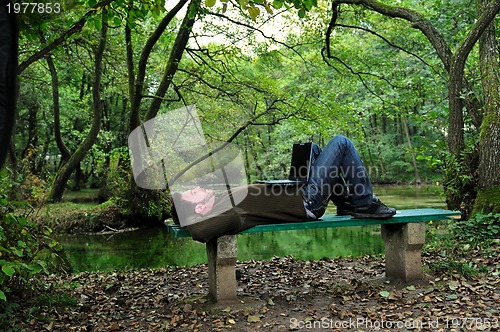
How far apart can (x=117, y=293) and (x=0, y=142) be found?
4600 mm

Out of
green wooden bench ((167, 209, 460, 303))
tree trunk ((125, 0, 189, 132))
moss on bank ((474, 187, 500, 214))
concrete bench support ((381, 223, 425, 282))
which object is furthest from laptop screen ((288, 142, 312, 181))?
tree trunk ((125, 0, 189, 132))

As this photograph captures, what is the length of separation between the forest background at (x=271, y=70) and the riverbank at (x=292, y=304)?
84 centimetres

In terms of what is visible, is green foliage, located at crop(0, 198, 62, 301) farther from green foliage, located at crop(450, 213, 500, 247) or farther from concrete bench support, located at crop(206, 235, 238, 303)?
green foliage, located at crop(450, 213, 500, 247)

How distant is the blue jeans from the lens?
13.7ft

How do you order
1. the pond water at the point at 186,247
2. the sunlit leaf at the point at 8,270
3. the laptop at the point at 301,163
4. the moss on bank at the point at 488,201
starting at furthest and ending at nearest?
the pond water at the point at 186,247 → the moss on bank at the point at 488,201 → the laptop at the point at 301,163 → the sunlit leaf at the point at 8,270

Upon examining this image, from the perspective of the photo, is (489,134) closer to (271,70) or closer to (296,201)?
(296,201)

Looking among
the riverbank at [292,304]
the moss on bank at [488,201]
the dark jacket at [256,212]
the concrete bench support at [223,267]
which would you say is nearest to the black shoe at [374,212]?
the dark jacket at [256,212]

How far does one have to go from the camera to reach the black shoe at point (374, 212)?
415 centimetres

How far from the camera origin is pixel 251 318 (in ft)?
12.2

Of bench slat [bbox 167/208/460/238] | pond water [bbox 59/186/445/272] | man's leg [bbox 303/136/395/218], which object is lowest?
pond water [bbox 59/186/445/272]

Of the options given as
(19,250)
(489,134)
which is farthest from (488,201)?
(19,250)

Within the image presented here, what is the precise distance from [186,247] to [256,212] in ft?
20.2

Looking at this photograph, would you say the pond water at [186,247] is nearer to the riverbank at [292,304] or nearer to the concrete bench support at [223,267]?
the riverbank at [292,304]

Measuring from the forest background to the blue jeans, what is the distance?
1249mm
